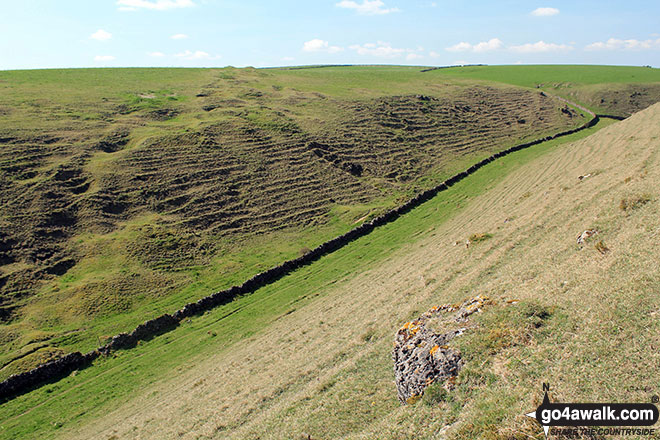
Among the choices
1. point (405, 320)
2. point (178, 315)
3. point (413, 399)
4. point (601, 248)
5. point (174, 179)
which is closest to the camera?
point (413, 399)

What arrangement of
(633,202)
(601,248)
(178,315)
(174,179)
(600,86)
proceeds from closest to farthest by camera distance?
(601,248) < (633,202) < (178,315) < (174,179) < (600,86)

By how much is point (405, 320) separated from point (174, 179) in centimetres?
3527

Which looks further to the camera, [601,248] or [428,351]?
[601,248]

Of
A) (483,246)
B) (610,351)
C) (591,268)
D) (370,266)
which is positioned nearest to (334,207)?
(370,266)

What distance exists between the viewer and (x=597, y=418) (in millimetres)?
7254

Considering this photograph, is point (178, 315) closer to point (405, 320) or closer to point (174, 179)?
point (405, 320)

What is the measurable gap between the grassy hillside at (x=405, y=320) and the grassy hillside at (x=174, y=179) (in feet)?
18.1

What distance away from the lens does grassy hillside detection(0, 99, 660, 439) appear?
8992 mm

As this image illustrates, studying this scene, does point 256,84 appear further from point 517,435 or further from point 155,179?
point 517,435

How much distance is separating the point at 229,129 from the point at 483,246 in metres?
43.1

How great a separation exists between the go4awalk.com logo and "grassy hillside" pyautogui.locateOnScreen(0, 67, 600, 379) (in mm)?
26551

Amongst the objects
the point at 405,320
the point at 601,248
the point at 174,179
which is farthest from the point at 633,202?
the point at 174,179

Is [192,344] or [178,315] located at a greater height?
[178,315]

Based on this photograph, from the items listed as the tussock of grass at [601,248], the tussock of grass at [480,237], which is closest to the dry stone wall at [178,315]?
the tussock of grass at [480,237]
